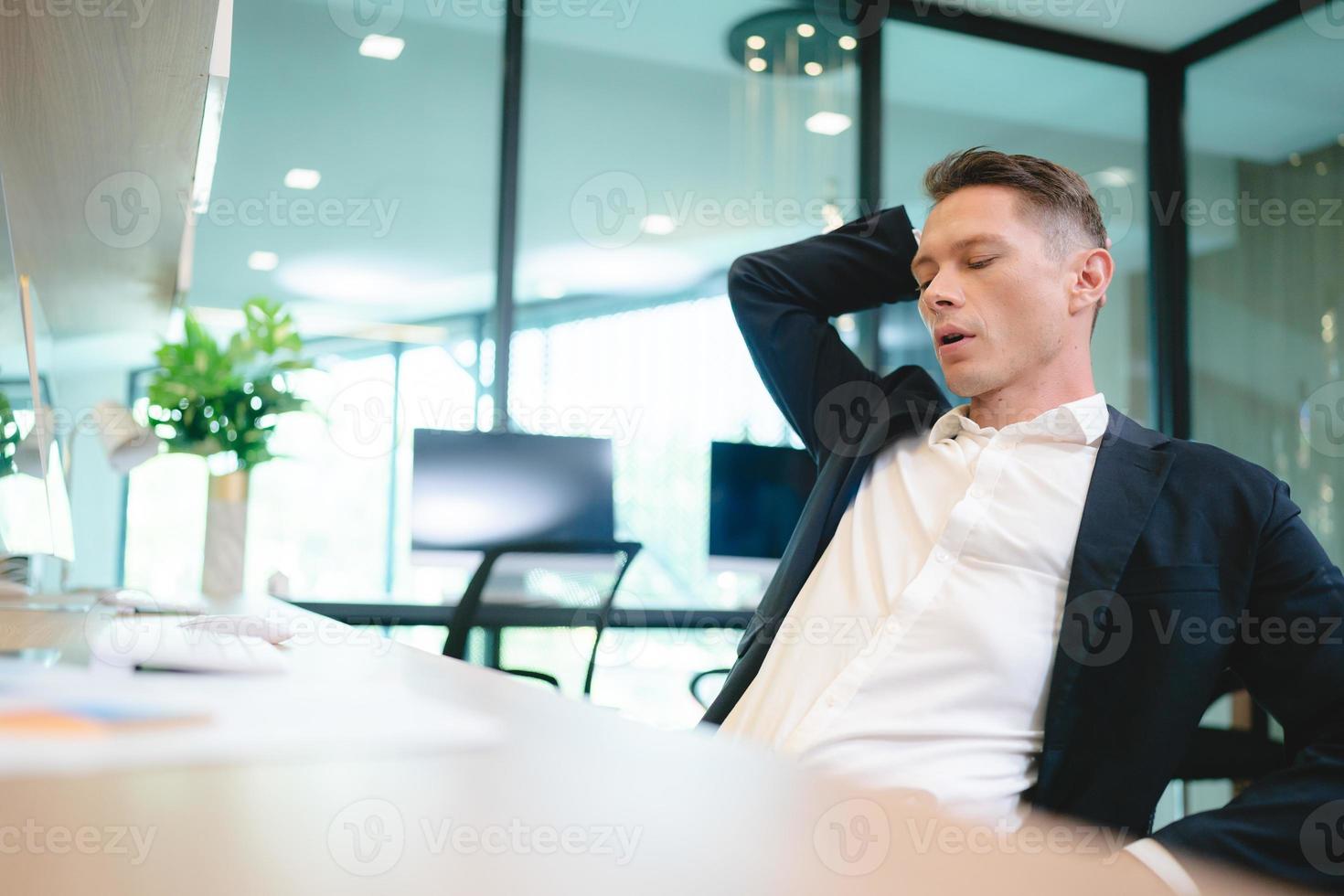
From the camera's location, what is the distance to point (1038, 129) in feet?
14.5

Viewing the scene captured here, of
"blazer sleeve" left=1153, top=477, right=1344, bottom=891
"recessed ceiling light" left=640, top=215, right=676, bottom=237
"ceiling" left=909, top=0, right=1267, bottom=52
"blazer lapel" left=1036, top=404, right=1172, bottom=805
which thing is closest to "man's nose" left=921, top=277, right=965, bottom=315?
"blazer lapel" left=1036, top=404, right=1172, bottom=805

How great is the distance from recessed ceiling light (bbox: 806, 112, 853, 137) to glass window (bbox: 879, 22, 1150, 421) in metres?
0.16

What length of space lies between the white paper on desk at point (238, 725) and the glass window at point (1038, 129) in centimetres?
362

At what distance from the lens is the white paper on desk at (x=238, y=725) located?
0.46 meters

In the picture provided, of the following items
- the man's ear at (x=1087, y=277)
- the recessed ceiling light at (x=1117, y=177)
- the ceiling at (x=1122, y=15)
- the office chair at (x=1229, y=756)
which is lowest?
the office chair at (x=1229, y=756)

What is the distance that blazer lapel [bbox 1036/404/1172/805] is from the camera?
1.17 meters

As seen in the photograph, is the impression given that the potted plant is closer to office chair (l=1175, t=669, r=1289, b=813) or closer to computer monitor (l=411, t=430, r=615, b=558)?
computer monitor (l=411, t=430, r=615, b=558)

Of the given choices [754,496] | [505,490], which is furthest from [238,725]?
[754,496]

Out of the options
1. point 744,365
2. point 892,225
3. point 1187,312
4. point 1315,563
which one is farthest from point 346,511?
point 1187,312

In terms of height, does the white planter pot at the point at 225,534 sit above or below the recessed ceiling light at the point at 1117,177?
below

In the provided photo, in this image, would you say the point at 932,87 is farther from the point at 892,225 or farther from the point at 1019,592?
the point at 1019,592

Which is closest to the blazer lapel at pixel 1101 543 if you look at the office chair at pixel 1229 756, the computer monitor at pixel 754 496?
the office chair at pixel 1229 756

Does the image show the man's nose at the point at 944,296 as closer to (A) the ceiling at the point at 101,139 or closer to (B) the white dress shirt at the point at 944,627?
(B) the white dress shirt at the point at 944,627

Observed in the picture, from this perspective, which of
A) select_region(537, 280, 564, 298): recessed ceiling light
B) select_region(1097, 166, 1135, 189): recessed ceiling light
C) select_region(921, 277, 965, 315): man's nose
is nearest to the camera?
select_region(921, 277, 965, 315): man's nose
